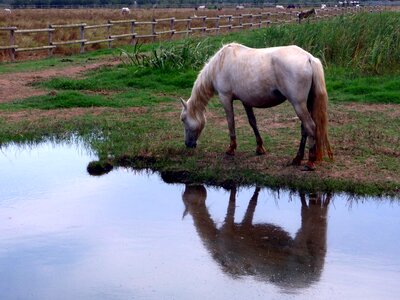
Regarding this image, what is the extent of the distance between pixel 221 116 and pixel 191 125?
2.37 m

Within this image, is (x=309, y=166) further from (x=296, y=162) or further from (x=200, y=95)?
(x=200, y=95)

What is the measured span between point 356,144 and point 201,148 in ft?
6.54

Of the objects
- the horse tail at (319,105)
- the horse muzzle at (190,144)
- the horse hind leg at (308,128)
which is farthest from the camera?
the horse muzzle at (190,144)

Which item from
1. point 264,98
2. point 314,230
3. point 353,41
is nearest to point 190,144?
point 264,98

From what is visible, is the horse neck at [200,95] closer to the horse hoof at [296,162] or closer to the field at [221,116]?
the field at [221,116]

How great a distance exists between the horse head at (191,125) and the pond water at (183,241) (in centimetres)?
91

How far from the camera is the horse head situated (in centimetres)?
853

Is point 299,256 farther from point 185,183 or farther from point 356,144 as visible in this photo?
point 356,144

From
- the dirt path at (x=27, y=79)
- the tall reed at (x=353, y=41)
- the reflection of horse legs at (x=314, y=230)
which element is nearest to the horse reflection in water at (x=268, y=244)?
the reflection of horse legs at (x=314, y=230)

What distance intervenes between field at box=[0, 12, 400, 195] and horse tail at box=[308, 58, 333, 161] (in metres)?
0.27

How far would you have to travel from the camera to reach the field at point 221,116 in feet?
25.3

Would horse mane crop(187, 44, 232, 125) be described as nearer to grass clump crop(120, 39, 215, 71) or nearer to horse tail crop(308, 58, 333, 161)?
horse tail crop(308, 58, 333, 161)

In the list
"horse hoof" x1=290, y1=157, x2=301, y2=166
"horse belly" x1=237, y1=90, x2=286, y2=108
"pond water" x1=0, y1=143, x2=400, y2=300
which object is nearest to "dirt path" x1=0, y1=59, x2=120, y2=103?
"pond water" x1=0, y1=143, x2=400, y2=300

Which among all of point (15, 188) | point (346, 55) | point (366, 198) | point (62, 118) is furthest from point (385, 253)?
point (346, 55)
